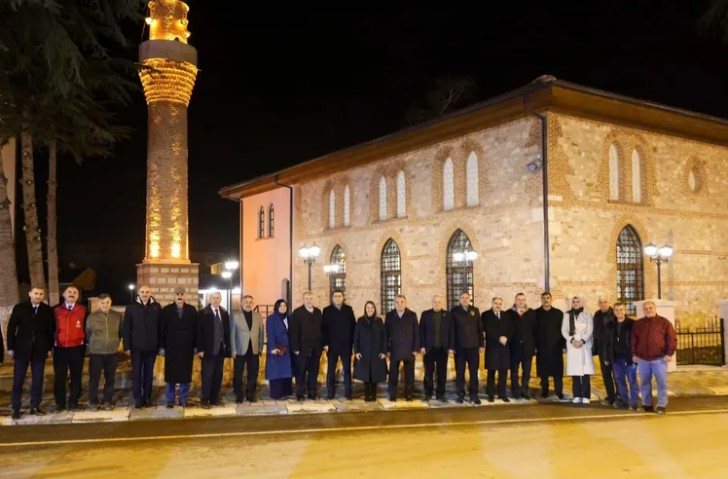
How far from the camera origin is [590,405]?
35.5 feet

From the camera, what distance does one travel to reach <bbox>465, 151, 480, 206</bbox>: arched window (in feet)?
66.4

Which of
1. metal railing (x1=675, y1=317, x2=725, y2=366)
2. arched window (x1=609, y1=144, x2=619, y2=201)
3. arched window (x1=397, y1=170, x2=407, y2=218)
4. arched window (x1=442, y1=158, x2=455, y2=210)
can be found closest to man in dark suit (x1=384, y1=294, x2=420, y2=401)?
metal railing (x1=675, y1=317, x2=725, y2=366)

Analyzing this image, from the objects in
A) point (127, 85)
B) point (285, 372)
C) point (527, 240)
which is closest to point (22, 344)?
point (285, 372)

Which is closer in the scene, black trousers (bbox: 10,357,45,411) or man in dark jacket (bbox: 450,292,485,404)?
black trousers (bbox: 10,357,45,411)

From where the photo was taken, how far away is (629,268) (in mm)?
19156

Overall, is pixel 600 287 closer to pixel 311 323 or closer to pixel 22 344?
pixel 311 323

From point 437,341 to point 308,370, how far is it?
2.14m

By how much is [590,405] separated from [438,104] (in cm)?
2862

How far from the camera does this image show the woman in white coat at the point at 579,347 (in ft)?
35.9

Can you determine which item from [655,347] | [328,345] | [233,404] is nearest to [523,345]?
[655,347]

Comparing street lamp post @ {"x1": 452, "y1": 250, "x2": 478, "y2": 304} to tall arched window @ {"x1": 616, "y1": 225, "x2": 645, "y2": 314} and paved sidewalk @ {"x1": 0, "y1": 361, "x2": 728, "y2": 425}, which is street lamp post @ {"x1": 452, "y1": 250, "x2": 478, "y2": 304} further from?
paved sidewalk @ {"x1": 0, "y1": 361, "x2": 728, "y2": 425}

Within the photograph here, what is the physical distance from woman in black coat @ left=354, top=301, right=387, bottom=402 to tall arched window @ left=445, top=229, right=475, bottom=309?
30.1 ft

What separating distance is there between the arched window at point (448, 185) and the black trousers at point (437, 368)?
10.1m

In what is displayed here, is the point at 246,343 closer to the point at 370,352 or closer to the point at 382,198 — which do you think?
the point at 370,352
